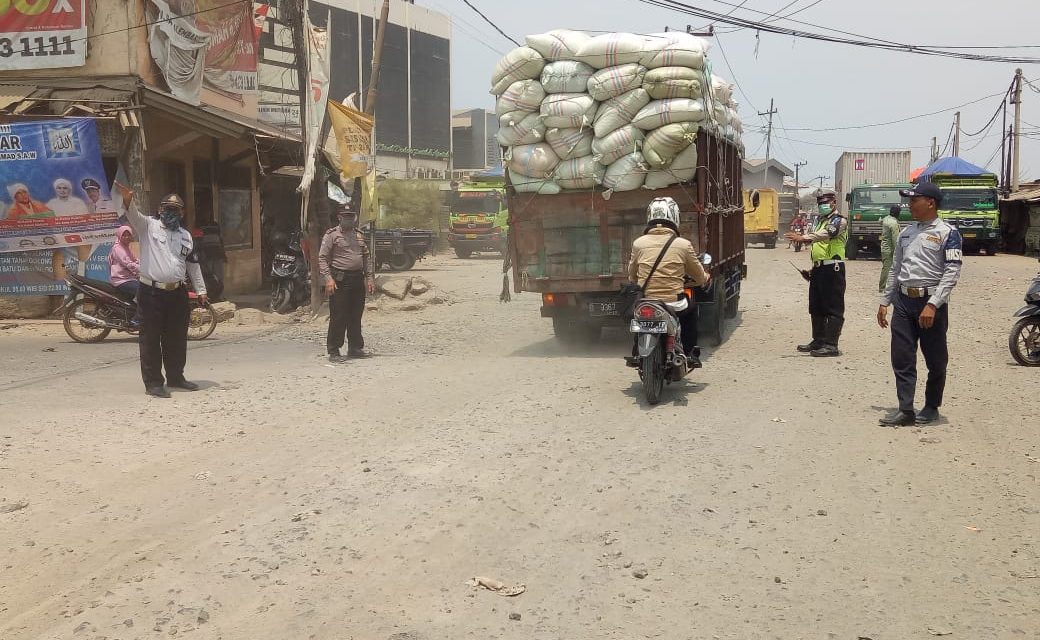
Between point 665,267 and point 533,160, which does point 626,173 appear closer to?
point 533,160

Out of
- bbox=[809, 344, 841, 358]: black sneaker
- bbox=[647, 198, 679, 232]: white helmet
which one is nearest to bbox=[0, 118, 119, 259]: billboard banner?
bbox=[647, 198, 679, 232]: white helmet

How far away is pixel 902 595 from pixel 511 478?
2389 millimetres

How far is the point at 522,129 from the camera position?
10.5m

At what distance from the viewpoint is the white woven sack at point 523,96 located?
1041 centimetres

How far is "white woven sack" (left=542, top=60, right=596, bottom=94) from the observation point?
33.7ft

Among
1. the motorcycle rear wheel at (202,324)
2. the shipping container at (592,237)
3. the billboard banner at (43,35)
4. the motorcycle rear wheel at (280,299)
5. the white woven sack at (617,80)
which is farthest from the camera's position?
the motorcycle rear wheel at (280,299)

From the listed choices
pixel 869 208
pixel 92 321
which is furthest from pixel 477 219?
pixel 92 321

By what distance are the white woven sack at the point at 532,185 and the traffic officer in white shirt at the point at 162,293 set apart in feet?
11.9

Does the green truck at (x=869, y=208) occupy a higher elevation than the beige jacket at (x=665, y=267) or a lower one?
higher

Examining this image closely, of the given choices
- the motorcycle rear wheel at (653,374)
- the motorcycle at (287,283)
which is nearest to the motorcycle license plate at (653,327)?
the motorcycle rear wheel at (653,374)

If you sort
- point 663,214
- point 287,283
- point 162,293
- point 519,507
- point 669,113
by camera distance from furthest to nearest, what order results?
point 287,283 < point 669,113 < point 162,293 < point 663,214 < point 519,507

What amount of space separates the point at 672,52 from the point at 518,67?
1631mm

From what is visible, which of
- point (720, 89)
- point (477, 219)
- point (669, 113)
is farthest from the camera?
point (477, 219)

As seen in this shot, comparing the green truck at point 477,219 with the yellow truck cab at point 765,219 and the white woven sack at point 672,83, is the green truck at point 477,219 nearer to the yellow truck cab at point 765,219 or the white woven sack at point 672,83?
the yellow truck cab at point 765,219
